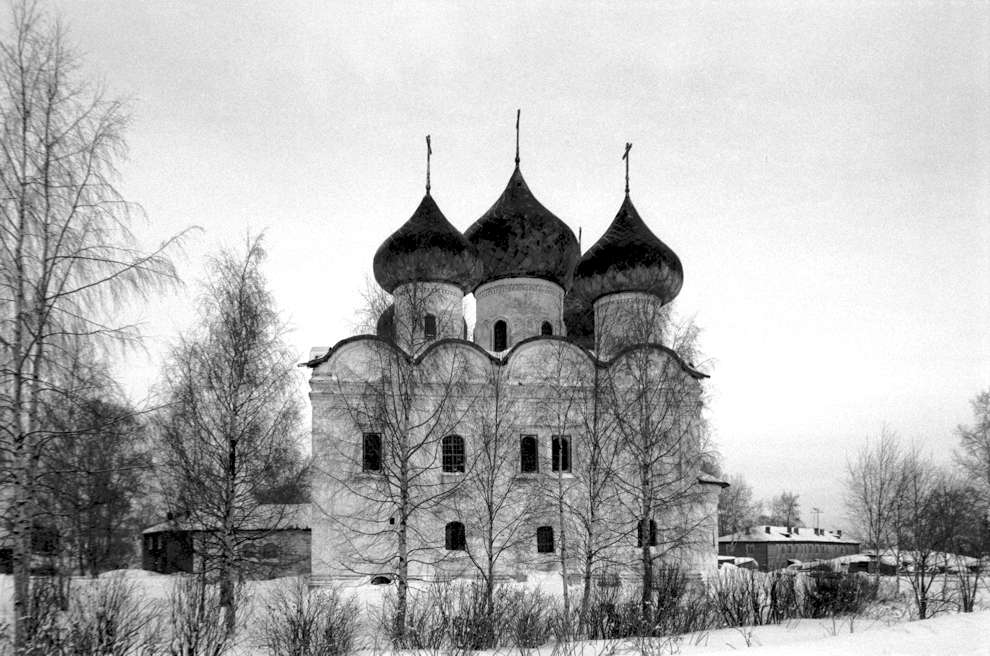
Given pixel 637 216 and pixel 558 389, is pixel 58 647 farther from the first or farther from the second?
pixel 637 216

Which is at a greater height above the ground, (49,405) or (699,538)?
(49,405)

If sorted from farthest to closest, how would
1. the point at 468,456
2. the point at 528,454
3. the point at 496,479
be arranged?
the point at 528,454
the point at 468,456
the point at 496,479

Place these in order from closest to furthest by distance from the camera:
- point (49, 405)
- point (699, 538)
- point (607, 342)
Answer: point (49, 405), point (607, 342), point (699, 538)

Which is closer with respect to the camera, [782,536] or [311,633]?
[311,633]

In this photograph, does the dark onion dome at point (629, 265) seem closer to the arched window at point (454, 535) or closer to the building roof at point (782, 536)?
the arched window at point (454, 535)

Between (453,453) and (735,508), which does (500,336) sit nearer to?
(453,453)

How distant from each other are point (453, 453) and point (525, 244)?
7338 millimetres

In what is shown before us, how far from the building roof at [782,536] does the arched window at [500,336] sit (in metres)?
32.0

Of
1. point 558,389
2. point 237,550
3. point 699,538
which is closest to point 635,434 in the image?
point 558,389

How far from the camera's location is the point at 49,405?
8.05 meters

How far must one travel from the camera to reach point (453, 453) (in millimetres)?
19203

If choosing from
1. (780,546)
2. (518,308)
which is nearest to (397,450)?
(518,308)

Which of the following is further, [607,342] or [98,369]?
[607,342]

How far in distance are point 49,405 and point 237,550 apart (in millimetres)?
5182
